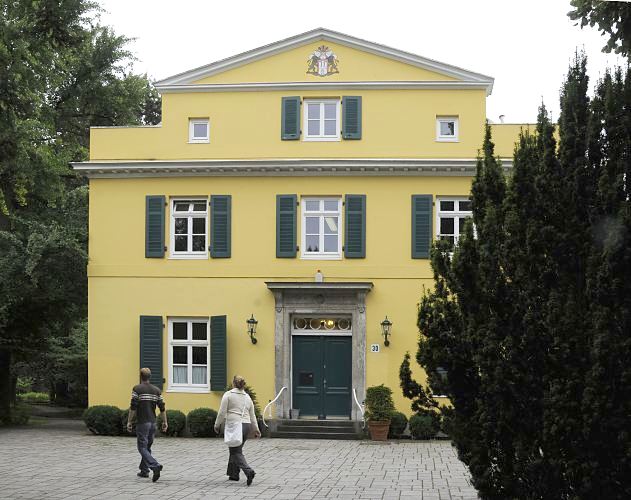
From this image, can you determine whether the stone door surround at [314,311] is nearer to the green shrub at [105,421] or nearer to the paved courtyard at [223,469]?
the paved courtyard at [223,469]

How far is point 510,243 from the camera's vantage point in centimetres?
883

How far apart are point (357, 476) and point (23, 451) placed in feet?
25.0

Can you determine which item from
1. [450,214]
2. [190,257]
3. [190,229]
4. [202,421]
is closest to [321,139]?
[450,214]

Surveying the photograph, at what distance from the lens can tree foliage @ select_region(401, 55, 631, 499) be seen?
26.5 ft

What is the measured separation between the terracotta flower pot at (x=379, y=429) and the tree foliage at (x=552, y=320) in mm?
A: 12984

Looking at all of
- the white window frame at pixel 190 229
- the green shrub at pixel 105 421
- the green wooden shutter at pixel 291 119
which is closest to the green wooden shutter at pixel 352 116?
the green wooden shutter at pixel 291 119

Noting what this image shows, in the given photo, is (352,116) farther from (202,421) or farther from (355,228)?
(202,421)

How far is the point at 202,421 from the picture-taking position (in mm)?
22828

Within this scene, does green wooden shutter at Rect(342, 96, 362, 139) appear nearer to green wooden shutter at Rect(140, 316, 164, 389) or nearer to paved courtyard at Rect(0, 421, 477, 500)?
green wooden shutter at Rect(140, 316, 164, 389)

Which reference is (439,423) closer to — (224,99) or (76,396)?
(224,99)

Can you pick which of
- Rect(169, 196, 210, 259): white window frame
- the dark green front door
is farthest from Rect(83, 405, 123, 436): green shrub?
the dark green front door

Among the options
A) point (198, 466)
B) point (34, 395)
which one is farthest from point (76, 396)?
point (198, 466)

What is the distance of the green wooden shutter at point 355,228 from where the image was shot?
23.9 meters

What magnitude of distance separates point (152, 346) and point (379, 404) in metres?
5.94
